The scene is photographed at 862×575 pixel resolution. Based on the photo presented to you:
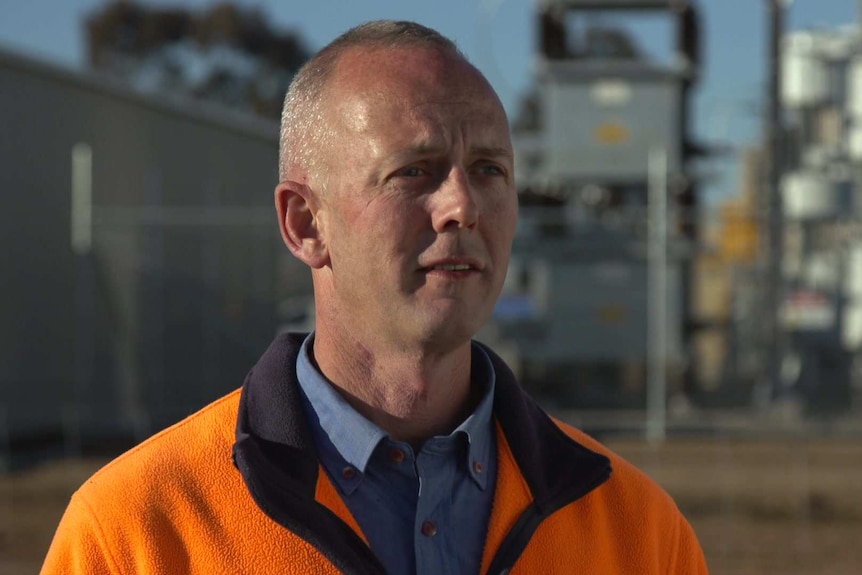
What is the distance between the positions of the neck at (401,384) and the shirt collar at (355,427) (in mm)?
28

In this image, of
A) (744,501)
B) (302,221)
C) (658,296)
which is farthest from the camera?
(658,296)

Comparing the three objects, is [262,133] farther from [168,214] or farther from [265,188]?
[168,214]

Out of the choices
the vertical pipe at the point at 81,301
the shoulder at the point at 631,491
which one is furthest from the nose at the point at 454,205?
the vertical pipe at the point at 81,301

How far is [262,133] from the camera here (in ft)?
56.6

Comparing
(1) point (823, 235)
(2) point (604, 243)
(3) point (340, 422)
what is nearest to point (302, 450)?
(3) point (340, 422)

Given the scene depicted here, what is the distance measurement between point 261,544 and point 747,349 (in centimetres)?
1534

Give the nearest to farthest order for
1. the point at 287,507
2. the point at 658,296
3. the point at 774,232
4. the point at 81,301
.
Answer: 1. the point at 287,507
2. the point at 658,296
3. the point at 774,232
4. the point at 81,301

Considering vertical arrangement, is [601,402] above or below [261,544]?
below

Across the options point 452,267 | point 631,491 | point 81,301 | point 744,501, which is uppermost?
point 452,267

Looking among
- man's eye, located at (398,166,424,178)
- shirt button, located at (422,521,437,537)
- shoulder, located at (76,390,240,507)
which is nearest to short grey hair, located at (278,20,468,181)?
man's eye, located at (398,166,424,178)

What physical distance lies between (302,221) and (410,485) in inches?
15.5

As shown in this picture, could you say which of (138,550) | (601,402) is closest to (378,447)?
(138,550)

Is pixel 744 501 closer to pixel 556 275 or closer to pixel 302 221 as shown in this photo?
pixel 556 275

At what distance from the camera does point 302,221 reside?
2.02m
